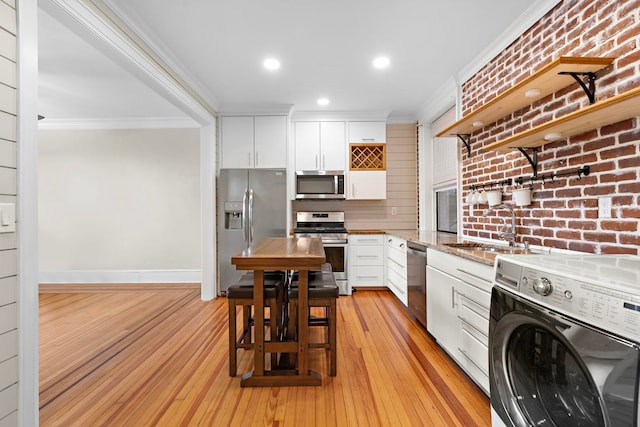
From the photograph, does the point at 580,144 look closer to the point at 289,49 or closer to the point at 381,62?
the point at 381,62

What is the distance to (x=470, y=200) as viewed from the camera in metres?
3.07

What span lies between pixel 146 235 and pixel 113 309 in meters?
1.49

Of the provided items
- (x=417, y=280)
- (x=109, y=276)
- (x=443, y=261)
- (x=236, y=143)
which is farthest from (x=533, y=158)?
(x=109, y=276)

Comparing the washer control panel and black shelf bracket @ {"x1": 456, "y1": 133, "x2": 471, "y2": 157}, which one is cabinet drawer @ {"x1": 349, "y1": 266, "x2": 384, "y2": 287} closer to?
black shelf bracket @ {"x1": 456, "y1": 133, "x2": 471, "y2": 157}

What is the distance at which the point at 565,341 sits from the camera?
0.95 meters

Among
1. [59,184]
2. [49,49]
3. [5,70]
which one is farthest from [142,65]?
[59,184]

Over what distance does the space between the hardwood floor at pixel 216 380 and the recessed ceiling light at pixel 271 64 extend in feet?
8.81

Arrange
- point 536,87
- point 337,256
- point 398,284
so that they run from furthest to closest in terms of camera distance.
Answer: point 337,256 < point 398,284 < point 536,87

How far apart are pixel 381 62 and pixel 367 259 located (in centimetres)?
250

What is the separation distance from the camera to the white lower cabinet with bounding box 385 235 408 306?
139 inches

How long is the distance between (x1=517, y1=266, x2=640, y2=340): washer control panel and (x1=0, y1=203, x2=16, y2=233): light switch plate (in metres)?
2.21

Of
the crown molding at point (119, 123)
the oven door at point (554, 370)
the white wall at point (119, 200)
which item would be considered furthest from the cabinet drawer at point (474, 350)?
the crown molding at point (119, 123)

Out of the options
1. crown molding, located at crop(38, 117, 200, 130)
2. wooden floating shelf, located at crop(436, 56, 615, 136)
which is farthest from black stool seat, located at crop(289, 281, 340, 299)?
crown molding, located at crop(38, 117, 200, 130)

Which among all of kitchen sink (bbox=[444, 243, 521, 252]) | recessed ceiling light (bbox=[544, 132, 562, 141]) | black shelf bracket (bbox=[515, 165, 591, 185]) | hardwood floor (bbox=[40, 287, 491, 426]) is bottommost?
hardwood floor (bbox=[40, 287, 491, 426])
